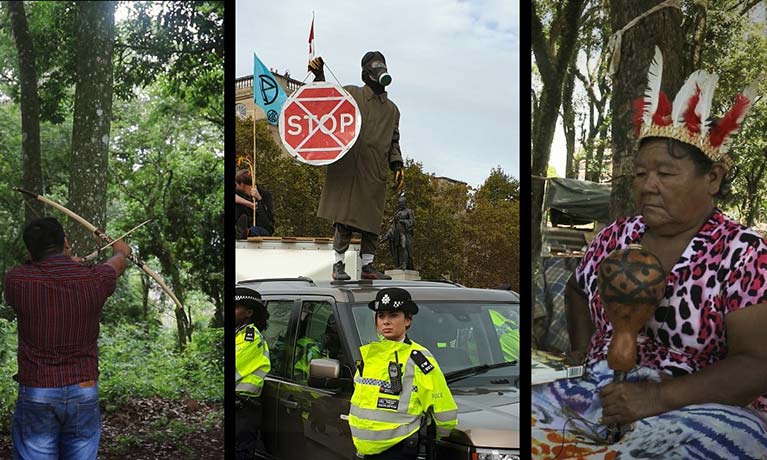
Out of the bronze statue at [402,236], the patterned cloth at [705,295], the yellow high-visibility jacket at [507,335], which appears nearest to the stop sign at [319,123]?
the bronze statue at [402,236]

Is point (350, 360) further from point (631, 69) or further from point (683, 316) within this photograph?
point (631, 69)

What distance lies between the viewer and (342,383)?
381 centimetres

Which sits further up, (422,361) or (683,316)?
(683,316)

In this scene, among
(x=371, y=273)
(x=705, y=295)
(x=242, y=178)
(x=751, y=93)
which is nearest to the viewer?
(x=705, y=295)

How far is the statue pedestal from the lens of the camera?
3.82 m

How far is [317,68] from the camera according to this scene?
3.71m

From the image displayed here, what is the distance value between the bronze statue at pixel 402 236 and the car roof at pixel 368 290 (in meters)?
0.10

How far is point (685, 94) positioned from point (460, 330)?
1.34 meters

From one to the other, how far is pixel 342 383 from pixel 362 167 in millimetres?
938

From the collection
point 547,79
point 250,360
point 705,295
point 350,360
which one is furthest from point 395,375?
point 547,79

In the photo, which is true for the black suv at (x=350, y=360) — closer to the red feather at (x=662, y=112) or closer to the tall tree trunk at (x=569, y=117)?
the tall tree trunk at (x=569, y=117)

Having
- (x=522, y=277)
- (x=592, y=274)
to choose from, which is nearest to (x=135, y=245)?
(x=522, y=277)

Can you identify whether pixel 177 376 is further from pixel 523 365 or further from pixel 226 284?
pixel 523 365

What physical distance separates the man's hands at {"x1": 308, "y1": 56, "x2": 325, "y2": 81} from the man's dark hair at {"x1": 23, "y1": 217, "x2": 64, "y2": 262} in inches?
47.7
